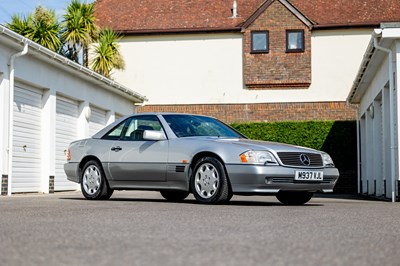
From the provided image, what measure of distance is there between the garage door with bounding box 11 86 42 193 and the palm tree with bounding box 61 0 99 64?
13056 millimetres

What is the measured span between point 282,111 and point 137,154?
22.1 meters

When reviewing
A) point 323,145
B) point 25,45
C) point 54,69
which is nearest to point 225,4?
point 323,145

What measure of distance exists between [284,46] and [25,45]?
18187 millimetres

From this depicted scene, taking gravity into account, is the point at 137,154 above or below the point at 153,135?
below

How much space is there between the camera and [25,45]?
57.3ft

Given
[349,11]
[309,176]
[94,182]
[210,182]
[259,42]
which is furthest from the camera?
[349,11]

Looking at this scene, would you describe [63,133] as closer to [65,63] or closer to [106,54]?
[65,63]

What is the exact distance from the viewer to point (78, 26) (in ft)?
106

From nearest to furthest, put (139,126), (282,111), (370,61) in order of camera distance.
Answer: (139,126) → (370,61) → (282,111)

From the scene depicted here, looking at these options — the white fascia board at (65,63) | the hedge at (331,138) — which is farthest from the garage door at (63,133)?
the hedge at (331,138)

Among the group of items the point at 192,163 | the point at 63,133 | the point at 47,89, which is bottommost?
the point at 192,163

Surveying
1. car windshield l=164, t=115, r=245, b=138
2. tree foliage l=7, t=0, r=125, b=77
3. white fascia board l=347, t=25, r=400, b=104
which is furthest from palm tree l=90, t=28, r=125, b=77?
car windshield l=164, t=115, r=245, b=138

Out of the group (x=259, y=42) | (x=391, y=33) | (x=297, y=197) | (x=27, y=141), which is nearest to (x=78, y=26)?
(x=259, y=42)

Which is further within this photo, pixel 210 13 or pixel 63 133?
pixel 210 13
